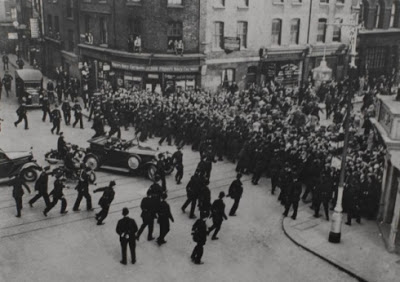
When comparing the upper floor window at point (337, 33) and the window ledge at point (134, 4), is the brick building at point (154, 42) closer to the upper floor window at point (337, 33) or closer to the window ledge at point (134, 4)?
the window ledge at point (134, 4)

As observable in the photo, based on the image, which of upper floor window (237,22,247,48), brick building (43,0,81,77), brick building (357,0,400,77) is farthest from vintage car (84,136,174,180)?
brick building (357,0,400,77)

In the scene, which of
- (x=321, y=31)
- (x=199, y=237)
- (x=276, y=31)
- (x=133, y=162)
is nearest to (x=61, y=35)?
(x=276, y=31)

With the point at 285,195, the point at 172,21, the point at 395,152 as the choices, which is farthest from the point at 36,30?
the point at 395,152

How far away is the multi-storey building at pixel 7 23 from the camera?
207ft

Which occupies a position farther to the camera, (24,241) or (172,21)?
(172,21)

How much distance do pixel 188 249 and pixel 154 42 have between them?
2087cm

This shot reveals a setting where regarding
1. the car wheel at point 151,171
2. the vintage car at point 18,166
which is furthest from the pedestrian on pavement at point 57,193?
the car wheel at point 151,171

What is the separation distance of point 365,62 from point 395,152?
32597 mm

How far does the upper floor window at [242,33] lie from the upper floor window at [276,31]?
2871mm

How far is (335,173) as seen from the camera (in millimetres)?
18156

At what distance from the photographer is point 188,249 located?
1520 centimetres

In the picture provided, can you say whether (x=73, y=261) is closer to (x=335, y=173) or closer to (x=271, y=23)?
(x=335, y=173)

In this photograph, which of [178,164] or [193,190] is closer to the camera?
[193,190]

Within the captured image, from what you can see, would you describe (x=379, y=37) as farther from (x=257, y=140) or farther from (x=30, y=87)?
(x=30, y=87)
